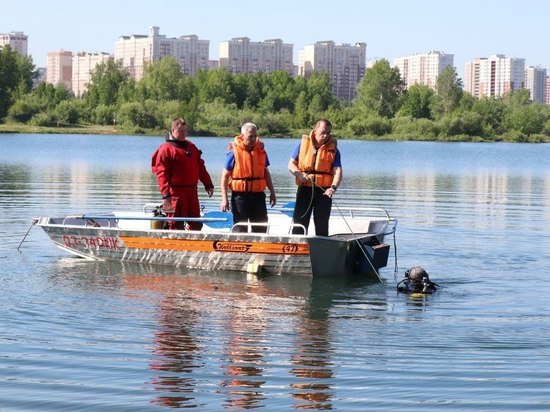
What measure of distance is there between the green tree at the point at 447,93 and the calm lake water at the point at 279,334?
9739cm

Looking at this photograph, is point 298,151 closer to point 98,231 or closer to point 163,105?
point 98,231

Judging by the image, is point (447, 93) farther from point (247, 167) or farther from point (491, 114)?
point (247, 167)

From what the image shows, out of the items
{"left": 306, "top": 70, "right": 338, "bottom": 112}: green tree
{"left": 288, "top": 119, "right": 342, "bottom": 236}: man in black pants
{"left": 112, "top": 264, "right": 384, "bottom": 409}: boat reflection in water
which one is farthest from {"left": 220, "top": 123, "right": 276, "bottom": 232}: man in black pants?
{"left": 306, "top": 70, "right": 338, "bottom": 112}: green tree

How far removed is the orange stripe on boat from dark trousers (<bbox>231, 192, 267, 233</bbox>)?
30 centimetres

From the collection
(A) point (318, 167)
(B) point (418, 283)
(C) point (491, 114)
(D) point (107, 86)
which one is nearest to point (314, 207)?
(A) point (318, 167)

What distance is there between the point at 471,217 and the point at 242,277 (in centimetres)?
821

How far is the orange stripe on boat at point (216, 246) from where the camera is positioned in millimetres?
11680

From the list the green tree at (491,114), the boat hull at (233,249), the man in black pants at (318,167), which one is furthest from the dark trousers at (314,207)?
the green tree at (491,114)

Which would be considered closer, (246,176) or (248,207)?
(246,176)

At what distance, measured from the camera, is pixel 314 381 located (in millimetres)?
7594

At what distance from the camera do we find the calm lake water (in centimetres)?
724

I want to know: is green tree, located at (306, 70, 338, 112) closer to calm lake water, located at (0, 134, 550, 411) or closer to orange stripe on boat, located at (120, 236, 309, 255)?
calm lake water, located at (0, 134, 550, 411)

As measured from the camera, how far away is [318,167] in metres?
11.6

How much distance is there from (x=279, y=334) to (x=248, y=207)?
10.5ft
